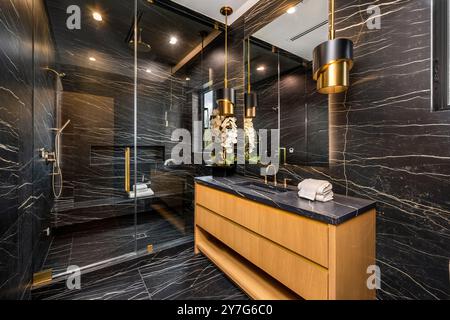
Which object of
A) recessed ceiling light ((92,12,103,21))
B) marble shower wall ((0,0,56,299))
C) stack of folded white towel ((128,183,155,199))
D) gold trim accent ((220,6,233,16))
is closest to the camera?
marble shower wall ((0,0,56,299))

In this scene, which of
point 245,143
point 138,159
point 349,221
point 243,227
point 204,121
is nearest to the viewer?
point 349,221

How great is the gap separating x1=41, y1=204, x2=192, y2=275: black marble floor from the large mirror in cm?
175

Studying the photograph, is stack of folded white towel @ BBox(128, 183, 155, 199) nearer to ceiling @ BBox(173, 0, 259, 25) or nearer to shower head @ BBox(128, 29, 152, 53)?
shower head @ BBox(128, 29, 152, 53)

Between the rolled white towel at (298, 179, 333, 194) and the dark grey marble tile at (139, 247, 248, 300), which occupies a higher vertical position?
the rolled white towel at (298, 179, 333, 194)

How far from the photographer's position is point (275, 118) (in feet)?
6.70

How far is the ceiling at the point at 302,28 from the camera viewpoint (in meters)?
1.63

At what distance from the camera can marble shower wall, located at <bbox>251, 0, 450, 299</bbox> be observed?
1123 millimetres

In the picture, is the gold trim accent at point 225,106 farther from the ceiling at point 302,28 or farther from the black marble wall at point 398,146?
the black marble wall at point 398,146

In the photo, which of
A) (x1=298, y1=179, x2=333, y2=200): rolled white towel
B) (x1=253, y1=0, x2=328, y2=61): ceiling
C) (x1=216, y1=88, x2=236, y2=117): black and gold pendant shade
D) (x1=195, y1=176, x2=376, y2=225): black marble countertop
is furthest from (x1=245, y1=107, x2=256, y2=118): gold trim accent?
(x1=298, y1=179, x2=333, y2=200): rolled white towel

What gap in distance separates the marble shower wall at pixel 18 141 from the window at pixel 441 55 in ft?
7.48

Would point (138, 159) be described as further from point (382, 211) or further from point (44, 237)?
point (382, 211)

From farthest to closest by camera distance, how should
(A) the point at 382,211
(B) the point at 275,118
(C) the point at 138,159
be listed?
(C) the point at 138,159 < (B) the point at 275,118 < (A) the point at 382,211

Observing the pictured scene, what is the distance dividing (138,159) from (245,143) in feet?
6.29
